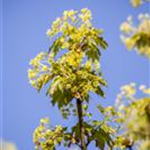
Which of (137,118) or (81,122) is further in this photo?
(81,122)

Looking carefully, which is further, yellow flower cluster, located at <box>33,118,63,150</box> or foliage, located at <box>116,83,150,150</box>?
yellow flower cluster, located at <box>33,118,63,150</box>

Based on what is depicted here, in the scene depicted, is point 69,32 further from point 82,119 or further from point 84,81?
point 82,119

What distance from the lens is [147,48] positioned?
24.4 feet

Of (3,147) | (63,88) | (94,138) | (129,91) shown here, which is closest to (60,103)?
(63,88)

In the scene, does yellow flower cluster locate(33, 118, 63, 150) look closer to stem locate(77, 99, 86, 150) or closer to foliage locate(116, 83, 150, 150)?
stem locate(77, 99, 86, 150)

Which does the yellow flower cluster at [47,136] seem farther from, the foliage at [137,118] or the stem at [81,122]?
the foliage at [137,118]

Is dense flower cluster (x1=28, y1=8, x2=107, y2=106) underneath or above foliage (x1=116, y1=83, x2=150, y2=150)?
above

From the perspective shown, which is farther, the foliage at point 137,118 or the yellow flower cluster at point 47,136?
the yellow flower cluster at point 47,136

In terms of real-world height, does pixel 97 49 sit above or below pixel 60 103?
above

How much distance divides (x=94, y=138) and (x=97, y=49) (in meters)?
2.71

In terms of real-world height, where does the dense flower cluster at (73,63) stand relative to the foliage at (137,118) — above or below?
above

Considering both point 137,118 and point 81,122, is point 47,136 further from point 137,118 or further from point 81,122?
point 137,118

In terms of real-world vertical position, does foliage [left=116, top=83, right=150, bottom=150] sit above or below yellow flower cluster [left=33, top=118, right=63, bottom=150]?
below

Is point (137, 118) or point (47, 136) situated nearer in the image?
point (137, 118)
